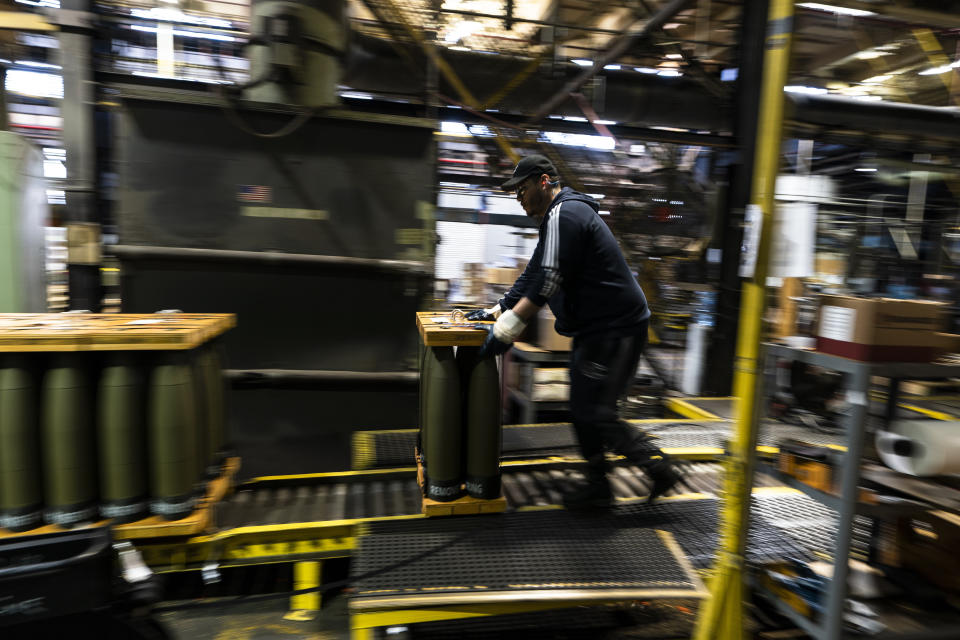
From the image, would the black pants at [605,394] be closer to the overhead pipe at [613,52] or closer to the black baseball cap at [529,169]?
the black baseball cap at [529,169]

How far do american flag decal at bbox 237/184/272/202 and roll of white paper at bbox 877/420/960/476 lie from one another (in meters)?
4.18

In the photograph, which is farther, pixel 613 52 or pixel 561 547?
pixel 613 52

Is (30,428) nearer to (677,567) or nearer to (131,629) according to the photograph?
(131,629)

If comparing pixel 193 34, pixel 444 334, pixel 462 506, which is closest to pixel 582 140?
pixel 193 34

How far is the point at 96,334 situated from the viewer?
2203mm

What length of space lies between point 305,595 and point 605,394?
204cm

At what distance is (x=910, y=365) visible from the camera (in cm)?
206

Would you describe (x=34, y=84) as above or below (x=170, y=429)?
above

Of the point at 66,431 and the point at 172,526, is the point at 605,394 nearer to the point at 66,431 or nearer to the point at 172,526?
the point at 172,526

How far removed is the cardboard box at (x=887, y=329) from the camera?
200 centimetres

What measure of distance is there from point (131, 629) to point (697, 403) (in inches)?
202

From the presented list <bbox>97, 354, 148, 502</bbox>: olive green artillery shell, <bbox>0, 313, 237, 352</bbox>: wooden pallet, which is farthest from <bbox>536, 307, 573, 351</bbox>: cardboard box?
<bbox>97, 354, 148, 502</bbox>: olive green artillery shell

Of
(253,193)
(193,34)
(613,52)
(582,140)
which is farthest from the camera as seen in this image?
(582,140)

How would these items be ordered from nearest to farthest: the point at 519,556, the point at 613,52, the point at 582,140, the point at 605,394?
the point at 519,556 < the point at 605,394 < the point at 613,52 < the point at 582,140
